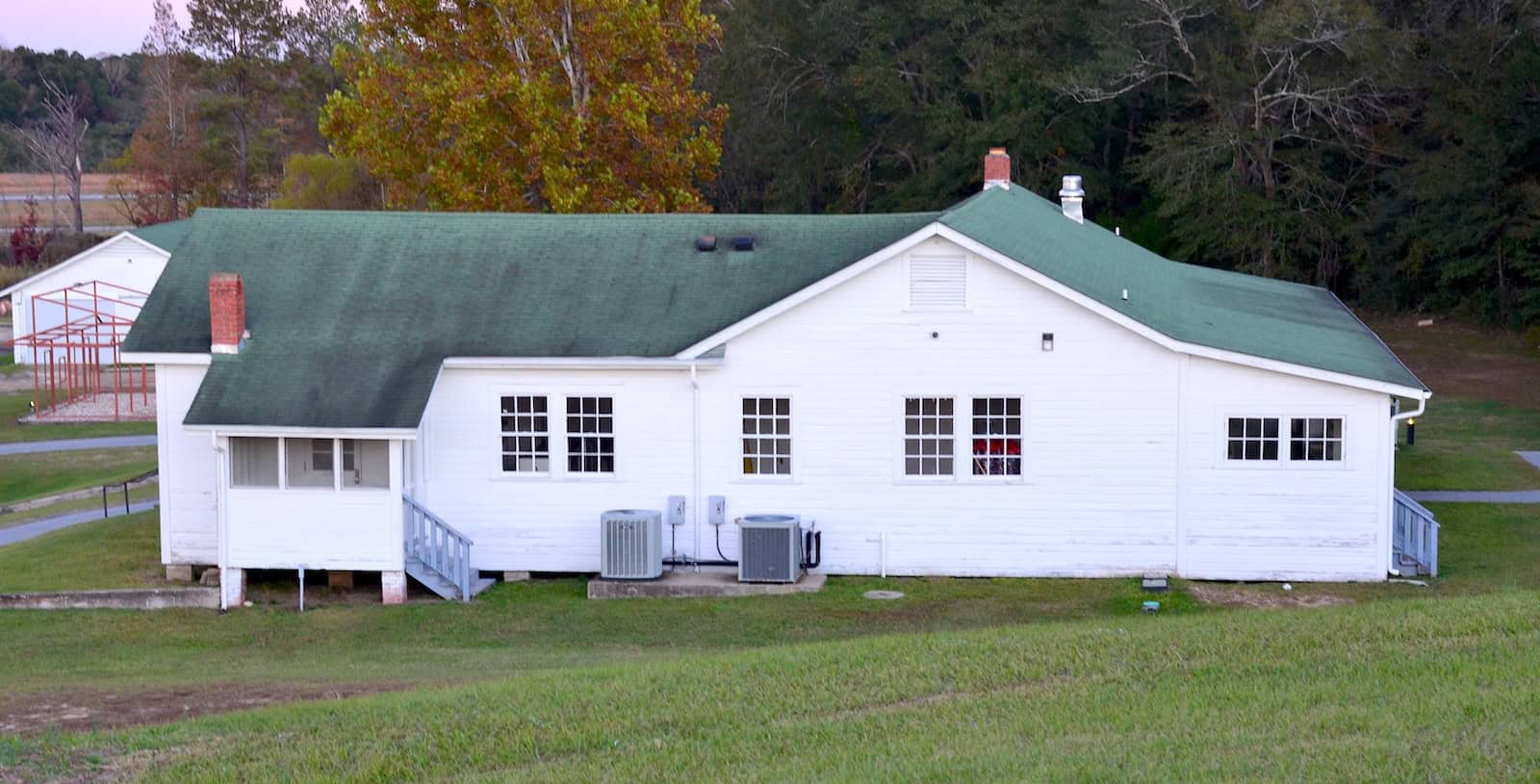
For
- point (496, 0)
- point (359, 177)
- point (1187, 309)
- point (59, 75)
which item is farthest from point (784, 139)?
point (59, 75)

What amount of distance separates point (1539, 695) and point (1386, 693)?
92cm

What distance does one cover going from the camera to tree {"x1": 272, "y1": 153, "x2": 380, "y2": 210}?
2419 inches

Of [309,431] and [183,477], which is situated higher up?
[309,431]

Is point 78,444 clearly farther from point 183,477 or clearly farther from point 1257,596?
point 1257,596

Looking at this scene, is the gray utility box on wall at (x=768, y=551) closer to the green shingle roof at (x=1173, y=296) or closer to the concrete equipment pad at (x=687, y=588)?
the concrete equipment pad at (x=687, y=588)

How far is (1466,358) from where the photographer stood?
46.1m

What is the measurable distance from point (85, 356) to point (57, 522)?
18976 mm

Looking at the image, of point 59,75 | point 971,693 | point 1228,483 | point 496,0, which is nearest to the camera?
point 971,693

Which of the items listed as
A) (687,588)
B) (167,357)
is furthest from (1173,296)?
(167,357)

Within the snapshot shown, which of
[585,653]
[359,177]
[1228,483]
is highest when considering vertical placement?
[359,177]

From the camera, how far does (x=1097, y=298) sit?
21141 mm

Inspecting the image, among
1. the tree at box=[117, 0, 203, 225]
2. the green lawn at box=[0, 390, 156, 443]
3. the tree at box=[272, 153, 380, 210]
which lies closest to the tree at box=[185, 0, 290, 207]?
the tree at box=[117, 0, 203, 225]

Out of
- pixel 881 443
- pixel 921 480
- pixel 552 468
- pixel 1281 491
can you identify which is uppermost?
pixel 881 443

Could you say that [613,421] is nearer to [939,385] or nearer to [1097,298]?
[939,385]
